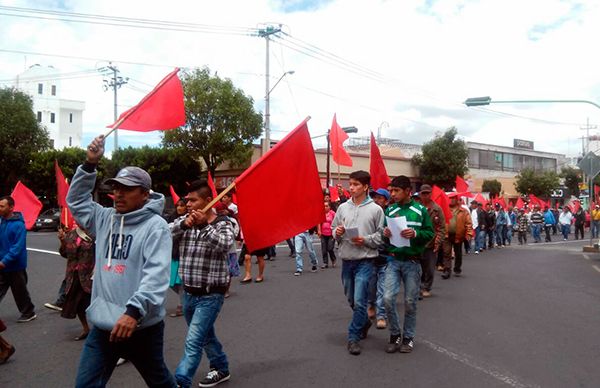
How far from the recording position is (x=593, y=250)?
18.2 metres

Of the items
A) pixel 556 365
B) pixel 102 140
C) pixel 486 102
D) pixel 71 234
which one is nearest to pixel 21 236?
pixel 71 234

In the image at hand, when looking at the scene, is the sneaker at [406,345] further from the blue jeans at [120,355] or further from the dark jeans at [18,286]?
the dark jeans at [18,286]

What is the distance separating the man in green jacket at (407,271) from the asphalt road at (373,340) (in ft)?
0.88

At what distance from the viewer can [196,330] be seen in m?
4.16

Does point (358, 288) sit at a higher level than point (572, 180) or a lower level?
lower

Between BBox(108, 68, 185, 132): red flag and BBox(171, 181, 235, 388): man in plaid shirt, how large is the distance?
100cm

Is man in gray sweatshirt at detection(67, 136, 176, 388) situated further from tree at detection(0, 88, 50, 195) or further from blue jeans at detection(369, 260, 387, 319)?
tree at detection(0, 88, 50, 195)

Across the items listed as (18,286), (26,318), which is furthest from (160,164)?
(18,286)

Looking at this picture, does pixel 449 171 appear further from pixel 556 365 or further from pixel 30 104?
pixel 556 365

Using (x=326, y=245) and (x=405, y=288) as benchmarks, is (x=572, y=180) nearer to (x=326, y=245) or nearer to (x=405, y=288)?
(x=326, y=245)

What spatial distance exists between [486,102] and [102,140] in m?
17.8

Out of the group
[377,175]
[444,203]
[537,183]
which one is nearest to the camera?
[377,175]

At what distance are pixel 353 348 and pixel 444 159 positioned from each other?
1636 inches

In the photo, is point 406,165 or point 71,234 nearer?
point 71,234
